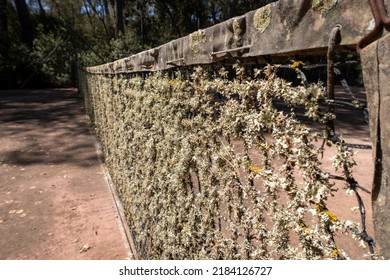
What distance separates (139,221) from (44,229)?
2.00 meters

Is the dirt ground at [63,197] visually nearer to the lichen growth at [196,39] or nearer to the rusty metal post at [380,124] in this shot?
the rusty metal post at [380,124]

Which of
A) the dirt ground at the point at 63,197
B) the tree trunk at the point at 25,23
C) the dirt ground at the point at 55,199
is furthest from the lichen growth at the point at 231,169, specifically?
the tree trunk at the point at 25,23

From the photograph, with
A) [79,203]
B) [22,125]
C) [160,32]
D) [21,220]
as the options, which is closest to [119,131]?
[79,203]

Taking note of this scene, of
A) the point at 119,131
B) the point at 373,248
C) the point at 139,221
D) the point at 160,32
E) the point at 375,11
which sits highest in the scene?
the point at 160,32

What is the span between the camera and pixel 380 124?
2.14ft

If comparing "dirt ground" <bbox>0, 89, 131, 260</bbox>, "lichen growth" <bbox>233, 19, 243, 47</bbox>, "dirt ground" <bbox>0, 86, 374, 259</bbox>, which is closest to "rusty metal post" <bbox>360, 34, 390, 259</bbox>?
"dirt ground" <bbox>0, 86, 374, 259</bbox>

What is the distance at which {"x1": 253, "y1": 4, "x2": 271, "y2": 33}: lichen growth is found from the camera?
1.04m

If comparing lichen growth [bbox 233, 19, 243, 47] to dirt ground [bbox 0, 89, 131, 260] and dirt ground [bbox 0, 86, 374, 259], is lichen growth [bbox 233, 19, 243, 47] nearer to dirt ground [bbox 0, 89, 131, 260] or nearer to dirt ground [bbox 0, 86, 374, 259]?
dirt ground [bbox 0, 86, 374, 259]

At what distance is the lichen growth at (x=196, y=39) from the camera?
5.19 feet

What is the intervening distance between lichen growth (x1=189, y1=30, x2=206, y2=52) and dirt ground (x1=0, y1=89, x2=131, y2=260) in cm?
298

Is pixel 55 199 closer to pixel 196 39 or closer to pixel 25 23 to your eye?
pixel 196 39

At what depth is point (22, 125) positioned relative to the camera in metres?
10.9

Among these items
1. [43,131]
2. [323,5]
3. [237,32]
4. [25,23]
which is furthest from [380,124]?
[25,23]
